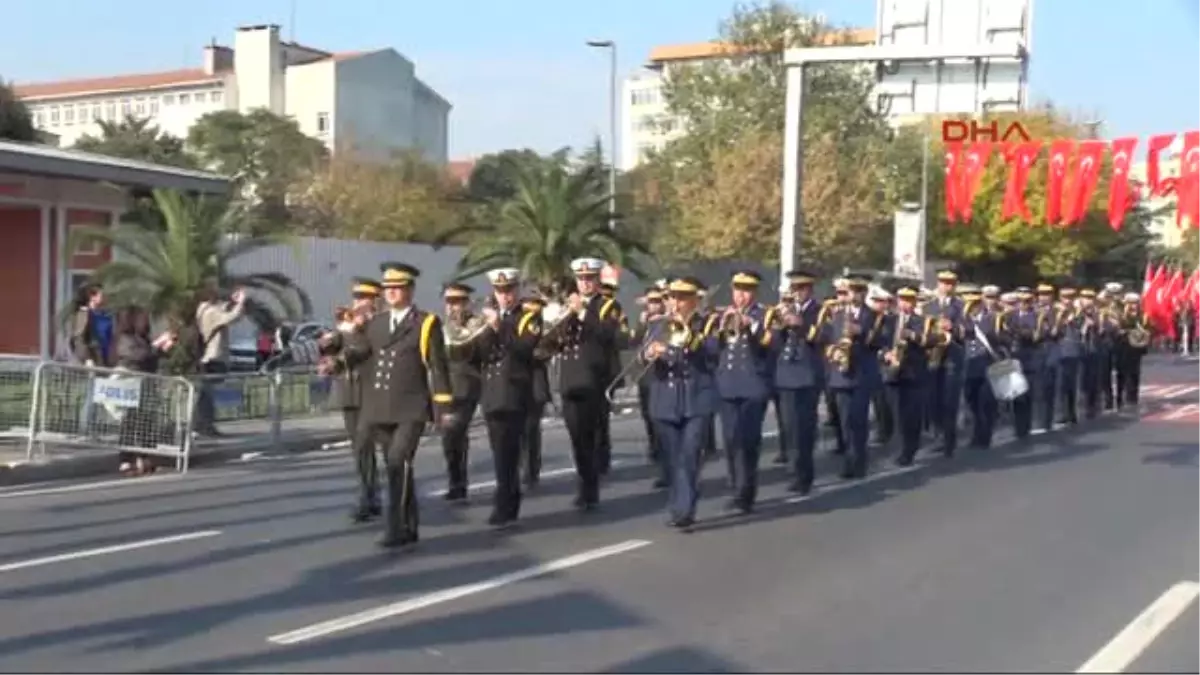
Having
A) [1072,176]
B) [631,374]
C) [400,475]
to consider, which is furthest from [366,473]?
[1072,176]

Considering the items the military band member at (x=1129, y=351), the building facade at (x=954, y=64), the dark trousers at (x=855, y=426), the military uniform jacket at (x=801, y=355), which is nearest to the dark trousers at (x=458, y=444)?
the military uniform jacket at (x=801, y=355)

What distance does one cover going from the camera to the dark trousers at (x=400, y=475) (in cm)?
1107

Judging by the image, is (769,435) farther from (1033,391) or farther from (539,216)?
(539,216)

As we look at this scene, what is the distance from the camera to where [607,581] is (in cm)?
1009

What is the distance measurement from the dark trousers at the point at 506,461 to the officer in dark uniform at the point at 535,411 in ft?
1.36

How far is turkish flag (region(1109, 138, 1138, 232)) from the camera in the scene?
30.7 meters

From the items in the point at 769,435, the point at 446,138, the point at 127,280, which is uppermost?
the point at 446,138

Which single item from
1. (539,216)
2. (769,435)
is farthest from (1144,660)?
(539,216)

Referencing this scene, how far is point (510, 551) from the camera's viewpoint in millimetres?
11219

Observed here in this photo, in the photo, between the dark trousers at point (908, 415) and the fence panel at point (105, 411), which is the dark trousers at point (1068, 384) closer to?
the dark trousers at point (908, 415)

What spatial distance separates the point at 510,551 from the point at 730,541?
159 centimetres

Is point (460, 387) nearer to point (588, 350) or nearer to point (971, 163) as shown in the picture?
point (588, 350)

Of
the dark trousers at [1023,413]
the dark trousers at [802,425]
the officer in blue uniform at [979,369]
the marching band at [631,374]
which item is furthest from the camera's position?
the dark trousers at [1023,413]

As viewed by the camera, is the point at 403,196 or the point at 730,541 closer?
the point at 730,541
